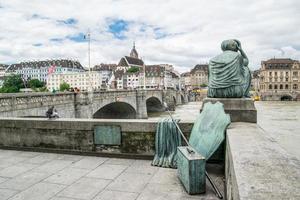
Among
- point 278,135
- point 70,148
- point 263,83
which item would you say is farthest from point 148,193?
point 263,83

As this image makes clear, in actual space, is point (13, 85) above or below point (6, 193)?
above

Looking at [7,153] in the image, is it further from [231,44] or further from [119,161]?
[231,44]

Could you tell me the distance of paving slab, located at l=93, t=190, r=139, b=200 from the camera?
3797 millimetres

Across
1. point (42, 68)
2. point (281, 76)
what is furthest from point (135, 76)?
point (281, 76)

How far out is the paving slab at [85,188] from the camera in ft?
12.9

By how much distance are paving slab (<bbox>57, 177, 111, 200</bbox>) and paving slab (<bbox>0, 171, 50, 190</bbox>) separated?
0.68 m

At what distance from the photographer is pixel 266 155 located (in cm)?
282

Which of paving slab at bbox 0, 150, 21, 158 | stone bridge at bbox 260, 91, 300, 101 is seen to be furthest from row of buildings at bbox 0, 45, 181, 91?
paving slab at bbox 0, 150, 21, 158

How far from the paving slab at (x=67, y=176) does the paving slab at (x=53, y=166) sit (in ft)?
0.61

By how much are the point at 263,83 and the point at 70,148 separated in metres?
118

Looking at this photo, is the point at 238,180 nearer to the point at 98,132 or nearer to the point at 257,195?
the point at 257,195

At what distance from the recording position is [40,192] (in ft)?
13.3

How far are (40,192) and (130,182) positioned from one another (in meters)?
1.28

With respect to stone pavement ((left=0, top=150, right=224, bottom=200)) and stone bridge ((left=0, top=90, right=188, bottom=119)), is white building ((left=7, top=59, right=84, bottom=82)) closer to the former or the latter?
stone bridge ((left=0, top=90, right=188, bottom=119))
